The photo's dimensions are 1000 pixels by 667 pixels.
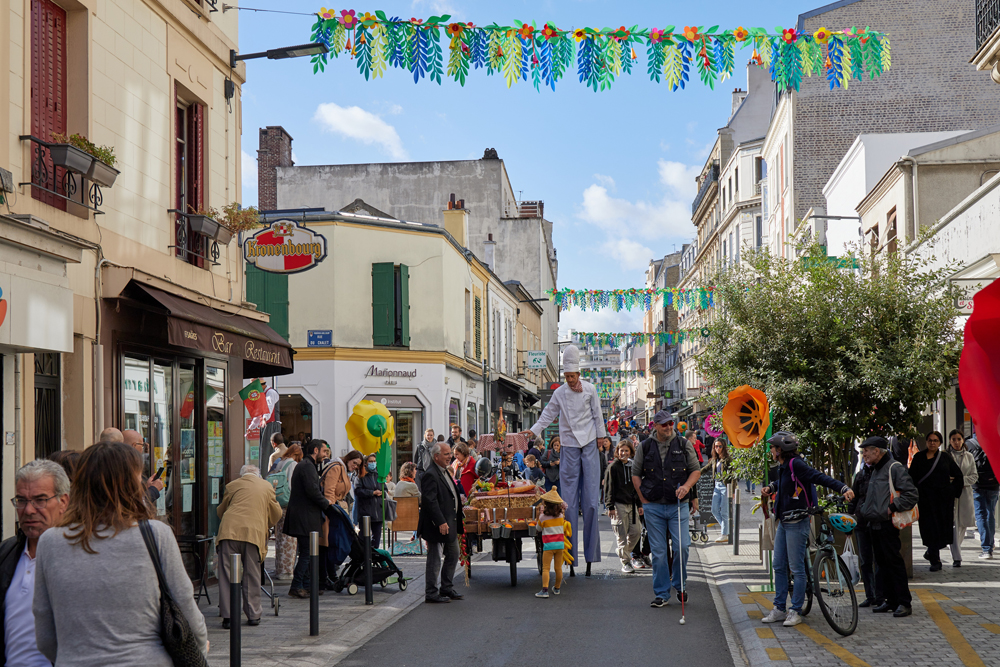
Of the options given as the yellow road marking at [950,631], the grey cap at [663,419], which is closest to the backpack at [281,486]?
the grey cap at [663,419]

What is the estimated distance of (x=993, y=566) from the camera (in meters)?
12.7

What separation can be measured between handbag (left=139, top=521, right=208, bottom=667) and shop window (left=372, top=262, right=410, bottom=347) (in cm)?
2352

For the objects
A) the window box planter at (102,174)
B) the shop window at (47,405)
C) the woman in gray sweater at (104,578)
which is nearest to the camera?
the woman in gray sweater at (104,578)

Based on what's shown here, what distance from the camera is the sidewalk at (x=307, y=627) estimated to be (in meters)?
8.09

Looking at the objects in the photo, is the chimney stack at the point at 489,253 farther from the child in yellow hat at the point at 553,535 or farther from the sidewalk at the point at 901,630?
the child in yellow hat at the point at 553,535

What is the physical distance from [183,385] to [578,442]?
473cm

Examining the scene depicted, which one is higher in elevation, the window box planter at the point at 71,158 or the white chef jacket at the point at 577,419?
the window box planter at the point at 71,158

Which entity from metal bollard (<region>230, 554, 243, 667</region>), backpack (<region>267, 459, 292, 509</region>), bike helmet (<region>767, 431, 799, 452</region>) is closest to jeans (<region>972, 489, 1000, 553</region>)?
bike helmet (<region>767, 431, 799, 452</region>)

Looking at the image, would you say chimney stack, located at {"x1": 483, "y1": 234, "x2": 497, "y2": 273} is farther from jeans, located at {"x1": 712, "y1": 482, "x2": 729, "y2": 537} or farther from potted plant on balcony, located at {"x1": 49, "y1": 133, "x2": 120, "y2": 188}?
potted plant on balcony, located at {"x1": 49, "y1": 133, "x2": 120, "y2": 188}

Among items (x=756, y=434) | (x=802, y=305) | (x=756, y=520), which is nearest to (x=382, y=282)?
(x=756, y=520)

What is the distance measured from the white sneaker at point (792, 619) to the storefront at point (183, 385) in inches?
224

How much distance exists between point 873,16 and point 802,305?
24074 millimetres

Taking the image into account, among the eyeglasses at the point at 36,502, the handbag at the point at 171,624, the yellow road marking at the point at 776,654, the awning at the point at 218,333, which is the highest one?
the awning at the point at 218,333

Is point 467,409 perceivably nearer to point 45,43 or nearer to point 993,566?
point 993,566
